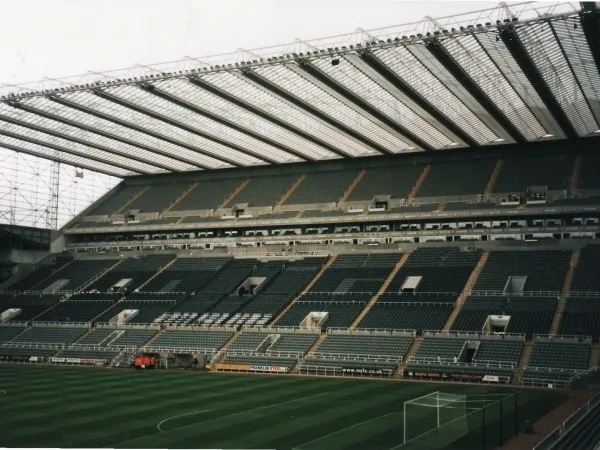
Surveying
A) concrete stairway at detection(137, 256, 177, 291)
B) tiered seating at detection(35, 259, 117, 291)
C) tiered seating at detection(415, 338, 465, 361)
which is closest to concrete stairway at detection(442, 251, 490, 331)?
tiered seating at detection(415, 338, 465, 361)

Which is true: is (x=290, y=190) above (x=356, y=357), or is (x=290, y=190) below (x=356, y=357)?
above

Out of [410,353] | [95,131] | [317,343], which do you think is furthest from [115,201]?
[410,353]

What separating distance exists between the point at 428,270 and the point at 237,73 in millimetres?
23321

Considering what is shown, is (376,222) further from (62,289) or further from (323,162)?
(62,289)

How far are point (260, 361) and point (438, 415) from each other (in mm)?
25828

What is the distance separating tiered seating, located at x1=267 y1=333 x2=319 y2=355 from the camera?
4391 cm

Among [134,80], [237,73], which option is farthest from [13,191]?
[237,73]

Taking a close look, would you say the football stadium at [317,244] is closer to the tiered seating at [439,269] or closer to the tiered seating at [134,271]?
the tiered seating at [439,269]

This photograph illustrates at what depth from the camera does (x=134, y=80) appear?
39656 millimetres

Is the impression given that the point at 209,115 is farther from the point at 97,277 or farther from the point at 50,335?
the point at 97,277

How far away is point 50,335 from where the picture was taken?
52.8 m

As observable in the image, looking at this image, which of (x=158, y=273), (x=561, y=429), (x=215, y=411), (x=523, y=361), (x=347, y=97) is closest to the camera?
(x=561, y=429)

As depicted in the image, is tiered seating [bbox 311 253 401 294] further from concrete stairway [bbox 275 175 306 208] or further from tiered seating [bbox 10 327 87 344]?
tiered seating [bbox 10 327 87 344]

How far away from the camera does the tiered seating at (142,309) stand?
2112 inches
